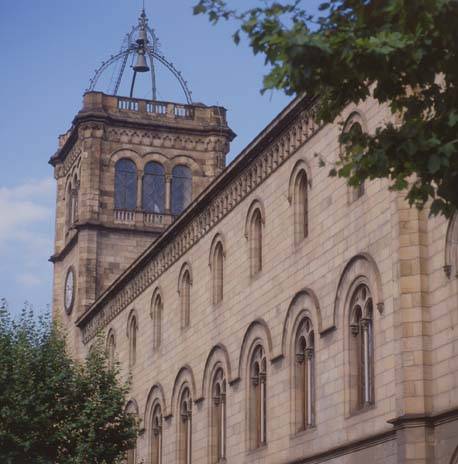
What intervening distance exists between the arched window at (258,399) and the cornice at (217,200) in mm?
4686

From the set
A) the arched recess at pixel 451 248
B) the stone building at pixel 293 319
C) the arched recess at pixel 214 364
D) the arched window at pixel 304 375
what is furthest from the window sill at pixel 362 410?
the arched recess at pixel 214 364

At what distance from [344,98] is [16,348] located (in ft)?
79.6

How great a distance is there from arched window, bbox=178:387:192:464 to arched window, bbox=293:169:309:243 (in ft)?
33.3

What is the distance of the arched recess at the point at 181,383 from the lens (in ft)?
135

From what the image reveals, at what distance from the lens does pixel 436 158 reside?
599 inches

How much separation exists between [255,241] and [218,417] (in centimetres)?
567

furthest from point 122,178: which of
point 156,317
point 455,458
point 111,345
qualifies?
point 455,458

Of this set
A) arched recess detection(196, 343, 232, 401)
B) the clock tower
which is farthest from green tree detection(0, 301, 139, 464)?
the clock tower

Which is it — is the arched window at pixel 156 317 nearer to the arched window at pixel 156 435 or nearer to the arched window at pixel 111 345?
the arched window at pixel 156 435

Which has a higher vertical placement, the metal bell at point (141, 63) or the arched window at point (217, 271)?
the metal bell at point (141, 63)

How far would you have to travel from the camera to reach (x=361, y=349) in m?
29.3

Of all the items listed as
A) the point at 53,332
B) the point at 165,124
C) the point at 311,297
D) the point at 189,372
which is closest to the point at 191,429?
the point at 189,372

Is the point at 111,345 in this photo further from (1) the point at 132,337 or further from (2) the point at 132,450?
(2) the point at 132,450

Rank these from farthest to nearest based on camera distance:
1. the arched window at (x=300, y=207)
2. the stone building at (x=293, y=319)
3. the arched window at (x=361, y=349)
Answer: the arched window at (x=300, y=207) → the arched window at (x=361, y=349) → the stone building at (x=293, y=319)
